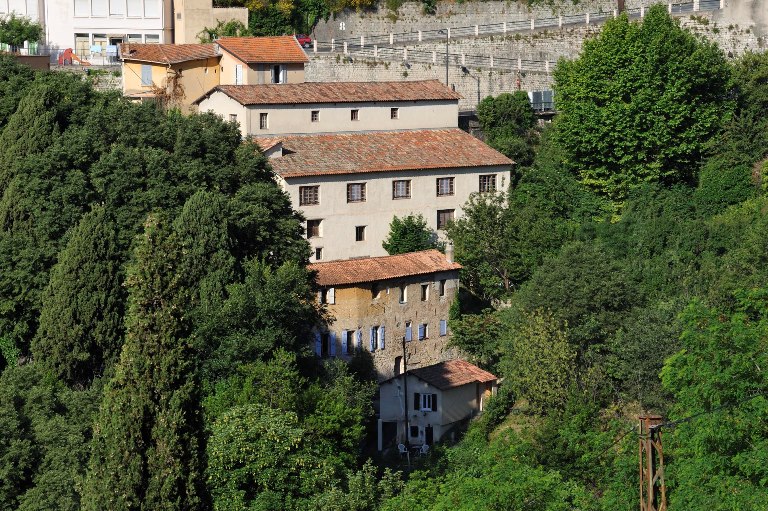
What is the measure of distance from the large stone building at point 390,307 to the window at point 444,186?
3708 mm

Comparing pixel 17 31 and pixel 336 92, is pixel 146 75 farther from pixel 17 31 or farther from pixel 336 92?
pixel 336 92

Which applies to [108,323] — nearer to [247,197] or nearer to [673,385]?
[247,197]

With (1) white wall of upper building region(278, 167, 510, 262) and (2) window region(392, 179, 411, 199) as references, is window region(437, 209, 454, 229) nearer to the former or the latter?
(1) white wall of upper building region(278, 167, 510, 262)

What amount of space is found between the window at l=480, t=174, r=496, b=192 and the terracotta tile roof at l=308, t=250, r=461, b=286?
501 centimetres

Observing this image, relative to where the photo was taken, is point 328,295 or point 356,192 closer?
point 328,295

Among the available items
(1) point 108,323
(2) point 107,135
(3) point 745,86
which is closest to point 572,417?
(1) point 108,323

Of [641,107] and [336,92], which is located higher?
[336,92]

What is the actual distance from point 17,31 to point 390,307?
21019mm

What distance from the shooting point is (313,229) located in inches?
2195

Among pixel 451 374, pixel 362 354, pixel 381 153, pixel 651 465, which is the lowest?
pixel 451 374

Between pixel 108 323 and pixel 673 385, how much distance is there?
16.2m

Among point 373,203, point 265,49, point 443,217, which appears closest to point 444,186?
point 443,217

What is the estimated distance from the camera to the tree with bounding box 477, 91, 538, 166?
63684 millimetres

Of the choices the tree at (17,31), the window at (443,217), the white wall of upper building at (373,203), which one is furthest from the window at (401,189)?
the tree at (17,31)
